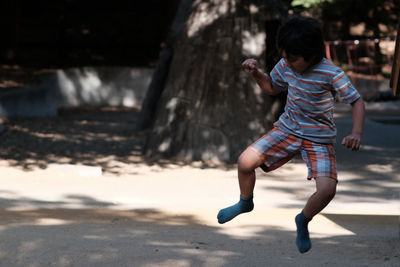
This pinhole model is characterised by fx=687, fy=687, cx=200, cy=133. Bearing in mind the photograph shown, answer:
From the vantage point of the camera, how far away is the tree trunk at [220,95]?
9.59m

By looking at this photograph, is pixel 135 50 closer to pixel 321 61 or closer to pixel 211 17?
pixel 211 17

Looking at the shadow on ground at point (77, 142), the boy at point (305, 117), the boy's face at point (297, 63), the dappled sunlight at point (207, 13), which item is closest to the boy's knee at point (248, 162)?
the boy at point (305, 117)

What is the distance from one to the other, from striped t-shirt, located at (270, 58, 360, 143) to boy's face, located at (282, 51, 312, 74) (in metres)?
0.05

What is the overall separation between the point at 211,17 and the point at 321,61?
235 inches

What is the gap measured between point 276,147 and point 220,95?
547 cm

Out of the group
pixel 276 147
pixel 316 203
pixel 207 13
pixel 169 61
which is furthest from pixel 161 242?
pixel 169 61

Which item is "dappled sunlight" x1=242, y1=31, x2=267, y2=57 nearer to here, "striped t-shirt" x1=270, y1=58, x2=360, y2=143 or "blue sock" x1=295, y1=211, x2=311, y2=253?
"striped t-shirt" x1=270, y1=58, x2=360, y2=143

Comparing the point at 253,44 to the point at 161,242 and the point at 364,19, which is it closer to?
the point at 161,242

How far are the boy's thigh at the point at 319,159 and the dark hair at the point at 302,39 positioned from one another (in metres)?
0.55

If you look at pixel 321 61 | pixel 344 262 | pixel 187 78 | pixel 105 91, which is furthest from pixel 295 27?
pixel 105 91

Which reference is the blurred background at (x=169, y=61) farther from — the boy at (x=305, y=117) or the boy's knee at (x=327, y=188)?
the boy's knee at (x=327, y=188)

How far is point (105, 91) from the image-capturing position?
17125mm

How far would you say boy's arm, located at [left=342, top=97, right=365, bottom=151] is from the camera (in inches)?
149

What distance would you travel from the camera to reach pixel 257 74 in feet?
13.7
